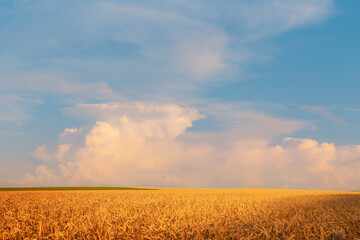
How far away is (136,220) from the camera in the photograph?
23.7 ft

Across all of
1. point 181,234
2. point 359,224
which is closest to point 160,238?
point 181,234

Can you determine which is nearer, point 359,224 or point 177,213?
point 359,224

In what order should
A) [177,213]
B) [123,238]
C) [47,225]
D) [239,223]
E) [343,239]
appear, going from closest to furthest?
[343,239], [123,238], [239,223], [47,225], [177,213]

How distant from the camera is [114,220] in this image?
716 cm

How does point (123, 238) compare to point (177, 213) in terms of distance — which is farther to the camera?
point (177, 213)

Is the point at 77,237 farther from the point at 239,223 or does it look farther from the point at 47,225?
the point at 239,223

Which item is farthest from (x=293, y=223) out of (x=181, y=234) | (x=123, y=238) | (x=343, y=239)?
(x=123, y=238)

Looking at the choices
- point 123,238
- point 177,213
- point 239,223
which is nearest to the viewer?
point 123,238

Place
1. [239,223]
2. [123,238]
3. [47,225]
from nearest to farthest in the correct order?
[123,238], [239,223], [47,225]

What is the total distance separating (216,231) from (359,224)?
3489 millimetres

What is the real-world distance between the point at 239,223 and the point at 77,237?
3425 mm

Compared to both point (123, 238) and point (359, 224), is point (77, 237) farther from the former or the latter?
point (359, 224)

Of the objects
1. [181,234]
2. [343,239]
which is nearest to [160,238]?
[181,234]

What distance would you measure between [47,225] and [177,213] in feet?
10.3
